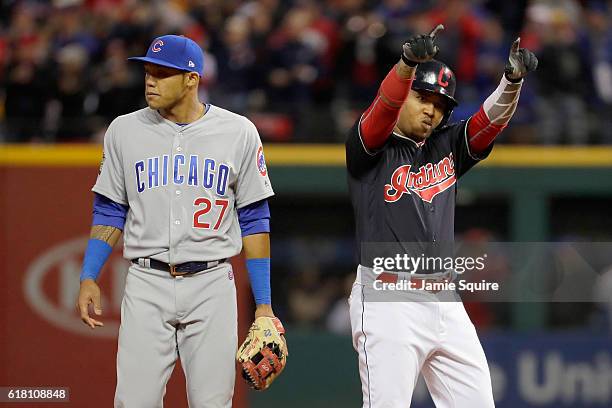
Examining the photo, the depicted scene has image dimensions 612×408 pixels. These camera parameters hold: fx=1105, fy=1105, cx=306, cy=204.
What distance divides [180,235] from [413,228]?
37.1 inches

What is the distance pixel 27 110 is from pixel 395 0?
336 cm

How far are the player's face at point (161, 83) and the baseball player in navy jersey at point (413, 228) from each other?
2.45 ft

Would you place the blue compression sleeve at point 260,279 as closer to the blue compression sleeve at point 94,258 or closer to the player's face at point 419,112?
the blue compression sleeve at point 94,258

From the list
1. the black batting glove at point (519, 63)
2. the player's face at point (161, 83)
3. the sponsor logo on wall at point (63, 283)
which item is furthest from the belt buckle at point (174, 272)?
the sponsor logo on wall at point (63, 283)

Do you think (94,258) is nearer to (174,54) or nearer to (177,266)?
(177,266)

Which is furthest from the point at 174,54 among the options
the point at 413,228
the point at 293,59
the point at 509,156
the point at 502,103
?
the point at 293,59

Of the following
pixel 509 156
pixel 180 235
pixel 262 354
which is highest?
pixel 509 156

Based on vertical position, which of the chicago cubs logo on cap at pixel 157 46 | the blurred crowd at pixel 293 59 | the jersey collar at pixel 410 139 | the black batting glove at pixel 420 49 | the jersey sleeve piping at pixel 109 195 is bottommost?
the jersey sleeve piping at pixel 109 195

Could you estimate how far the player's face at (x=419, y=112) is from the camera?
4562 mm

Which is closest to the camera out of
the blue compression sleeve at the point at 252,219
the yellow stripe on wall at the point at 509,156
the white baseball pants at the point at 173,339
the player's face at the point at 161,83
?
the white baseball pants at the point at 173,339

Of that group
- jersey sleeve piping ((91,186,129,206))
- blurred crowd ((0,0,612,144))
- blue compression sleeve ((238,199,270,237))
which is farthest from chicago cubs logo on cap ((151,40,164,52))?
blurred crowd ((0,0,612,144))

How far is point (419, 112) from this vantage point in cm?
456

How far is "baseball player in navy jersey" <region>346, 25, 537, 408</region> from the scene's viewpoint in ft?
14.3

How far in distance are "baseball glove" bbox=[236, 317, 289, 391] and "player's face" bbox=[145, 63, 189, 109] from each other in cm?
94
